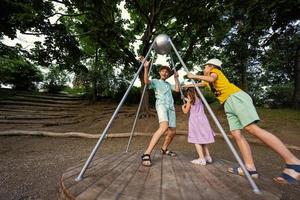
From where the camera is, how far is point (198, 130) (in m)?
4.15

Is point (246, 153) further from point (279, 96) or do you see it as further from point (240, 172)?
point (279, 96)

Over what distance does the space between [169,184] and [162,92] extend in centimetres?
180

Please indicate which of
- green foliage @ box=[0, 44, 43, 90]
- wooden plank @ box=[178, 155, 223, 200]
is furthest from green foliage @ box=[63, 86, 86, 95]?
wooden plank @ box=[178, 155, 223, 200]

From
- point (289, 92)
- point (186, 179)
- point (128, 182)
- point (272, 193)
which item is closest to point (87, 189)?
point (128, 182)

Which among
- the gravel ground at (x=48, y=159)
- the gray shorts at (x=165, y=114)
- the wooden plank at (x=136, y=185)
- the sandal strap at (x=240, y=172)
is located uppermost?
the gray shorts at (x=165, y=114)

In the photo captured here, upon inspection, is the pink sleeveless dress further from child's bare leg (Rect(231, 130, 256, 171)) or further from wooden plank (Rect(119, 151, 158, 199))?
wooden plank (Rect(119, 151, 158, 199))

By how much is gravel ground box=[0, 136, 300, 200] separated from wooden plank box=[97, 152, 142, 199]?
1.40 meters

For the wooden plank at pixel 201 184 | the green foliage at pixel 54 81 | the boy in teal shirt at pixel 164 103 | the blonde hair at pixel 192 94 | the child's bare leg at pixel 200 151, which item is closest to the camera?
the wooden plank at pixel 201 184

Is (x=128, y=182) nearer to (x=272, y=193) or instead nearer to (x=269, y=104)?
(x=272, y=193)

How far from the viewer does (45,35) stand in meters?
10.5

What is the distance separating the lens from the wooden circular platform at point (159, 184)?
→ 2.41 meters

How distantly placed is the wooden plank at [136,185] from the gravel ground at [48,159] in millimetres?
1562

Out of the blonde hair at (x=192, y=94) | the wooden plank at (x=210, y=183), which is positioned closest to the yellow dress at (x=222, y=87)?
the blonde hair at (x=192, y=94)

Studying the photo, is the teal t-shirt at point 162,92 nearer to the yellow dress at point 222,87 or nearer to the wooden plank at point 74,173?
the yellow dress at point 222,87
